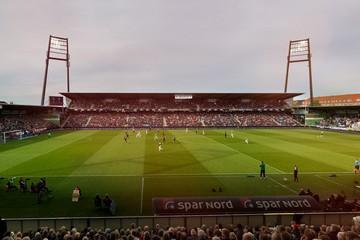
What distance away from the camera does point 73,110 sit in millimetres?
104750

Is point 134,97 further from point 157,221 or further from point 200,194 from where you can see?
point 157,221

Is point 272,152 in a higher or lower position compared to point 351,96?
lower

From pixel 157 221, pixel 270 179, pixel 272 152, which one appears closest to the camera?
pixel 157 221

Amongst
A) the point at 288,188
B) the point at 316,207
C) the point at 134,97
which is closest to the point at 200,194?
the point at 288,188

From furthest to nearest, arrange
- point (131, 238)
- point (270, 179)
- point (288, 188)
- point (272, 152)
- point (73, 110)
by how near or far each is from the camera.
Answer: point (73, 110) < point (272, 152) < point (270, 179) < point (288, 188) < point (131, 238)

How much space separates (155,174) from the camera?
27828mm

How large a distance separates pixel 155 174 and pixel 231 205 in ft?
47.8

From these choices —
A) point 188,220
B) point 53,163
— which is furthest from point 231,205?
point 53,163

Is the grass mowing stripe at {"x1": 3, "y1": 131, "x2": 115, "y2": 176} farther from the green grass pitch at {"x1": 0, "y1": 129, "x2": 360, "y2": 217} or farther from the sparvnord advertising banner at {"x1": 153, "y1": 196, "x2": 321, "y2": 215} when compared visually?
the sparvnord advertising banner at {"x1": 153, "y1": 196, "x2": 321, "y2": 215}

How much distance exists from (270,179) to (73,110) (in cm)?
8987

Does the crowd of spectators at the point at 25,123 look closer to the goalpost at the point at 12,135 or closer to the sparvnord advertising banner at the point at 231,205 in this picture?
the goalpost at the point at 12,135

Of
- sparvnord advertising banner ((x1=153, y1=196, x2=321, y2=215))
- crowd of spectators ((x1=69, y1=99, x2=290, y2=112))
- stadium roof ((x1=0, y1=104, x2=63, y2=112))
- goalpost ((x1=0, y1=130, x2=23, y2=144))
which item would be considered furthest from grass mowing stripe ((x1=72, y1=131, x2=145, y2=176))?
crowd of spectators ((x1=69, y1=99, x2=290, y2=112))

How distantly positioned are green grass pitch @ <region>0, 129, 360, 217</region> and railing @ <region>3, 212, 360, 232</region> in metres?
4.69

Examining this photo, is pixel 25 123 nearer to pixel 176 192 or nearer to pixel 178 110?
pixel 178 110
